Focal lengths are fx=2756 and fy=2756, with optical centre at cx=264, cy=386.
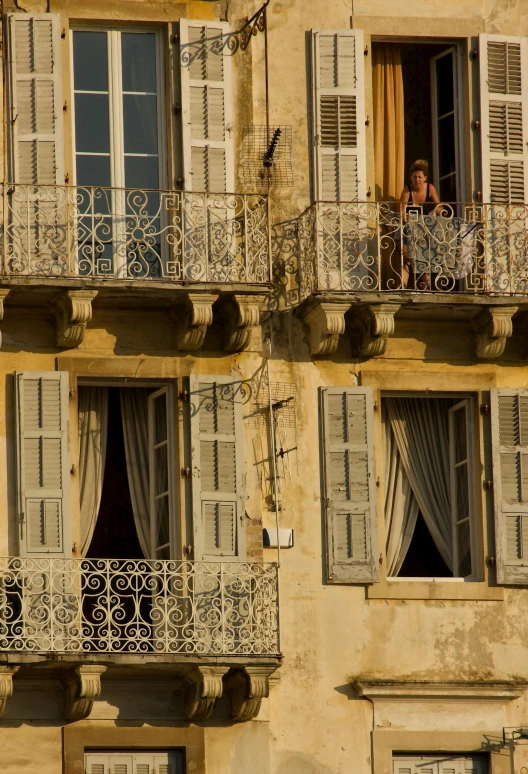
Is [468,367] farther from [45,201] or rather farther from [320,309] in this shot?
[45,201]

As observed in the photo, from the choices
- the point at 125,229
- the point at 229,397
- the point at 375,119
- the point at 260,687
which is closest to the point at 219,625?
the point at 260,687

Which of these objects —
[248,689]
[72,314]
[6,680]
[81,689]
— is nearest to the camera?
[6,680]

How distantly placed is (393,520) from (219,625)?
2.46 m

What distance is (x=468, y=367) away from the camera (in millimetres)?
26797

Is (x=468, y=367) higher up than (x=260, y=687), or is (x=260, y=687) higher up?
(x=468, y=367)

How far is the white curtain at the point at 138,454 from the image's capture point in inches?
1032

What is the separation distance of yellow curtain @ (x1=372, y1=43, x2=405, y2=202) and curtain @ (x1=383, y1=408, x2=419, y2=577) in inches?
93.2

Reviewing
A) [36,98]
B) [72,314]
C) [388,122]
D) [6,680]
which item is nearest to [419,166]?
[388,122]

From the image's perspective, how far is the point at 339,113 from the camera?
88.8 feet

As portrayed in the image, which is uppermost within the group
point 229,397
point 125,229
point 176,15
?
point 176,15

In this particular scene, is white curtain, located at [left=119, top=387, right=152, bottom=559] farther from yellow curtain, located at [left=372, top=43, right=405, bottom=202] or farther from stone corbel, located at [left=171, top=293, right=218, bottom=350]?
yellow curtain, located at [left=372, top=43, right=405, bottom=202]

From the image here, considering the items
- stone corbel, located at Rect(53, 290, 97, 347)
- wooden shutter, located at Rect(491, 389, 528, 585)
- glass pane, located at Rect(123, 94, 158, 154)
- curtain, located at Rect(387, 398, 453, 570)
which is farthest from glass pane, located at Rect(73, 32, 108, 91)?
wooden shutter, located at Rect(491, 389, 528, 585)

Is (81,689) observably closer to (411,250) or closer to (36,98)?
(411,250)

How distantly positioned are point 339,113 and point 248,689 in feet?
19.2
